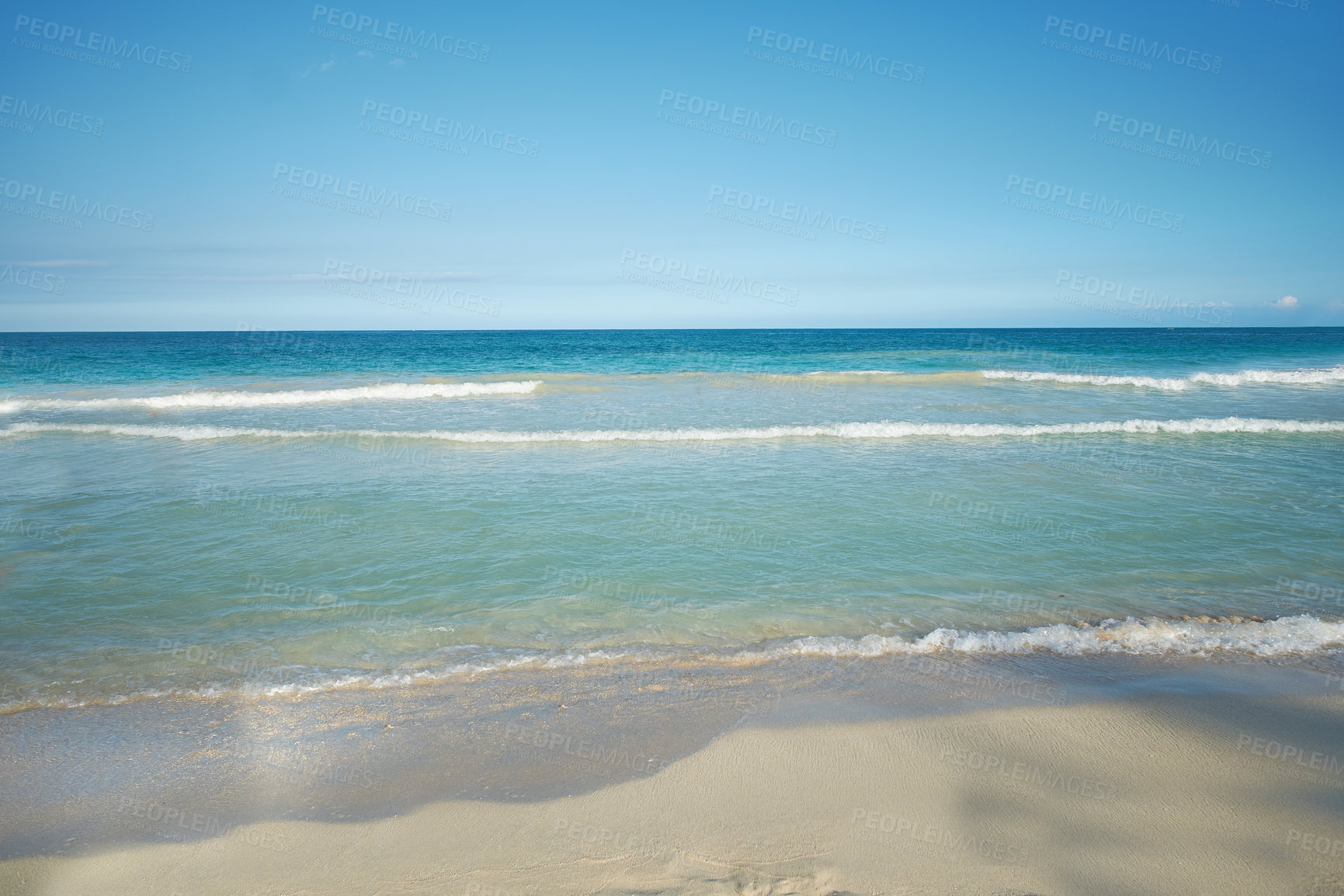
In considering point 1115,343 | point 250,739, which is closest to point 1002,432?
point 250,739

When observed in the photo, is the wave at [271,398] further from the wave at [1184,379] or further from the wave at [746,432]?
the wave at [1184,379]

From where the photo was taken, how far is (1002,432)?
616 inches

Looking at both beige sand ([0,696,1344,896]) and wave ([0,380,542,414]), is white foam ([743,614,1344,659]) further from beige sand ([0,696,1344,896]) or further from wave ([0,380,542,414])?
wave ([0,380,542,414])

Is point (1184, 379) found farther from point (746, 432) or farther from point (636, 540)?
point (636, 540)

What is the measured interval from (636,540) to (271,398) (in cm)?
2021

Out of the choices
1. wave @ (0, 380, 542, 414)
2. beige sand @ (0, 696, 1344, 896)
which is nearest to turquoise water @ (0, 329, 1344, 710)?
beige sand @ (0, 696, 1344, 896)

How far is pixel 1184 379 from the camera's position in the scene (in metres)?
27.6

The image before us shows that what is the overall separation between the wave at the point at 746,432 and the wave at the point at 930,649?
9348mm

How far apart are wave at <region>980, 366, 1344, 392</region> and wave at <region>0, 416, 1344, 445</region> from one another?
1024 centimetres

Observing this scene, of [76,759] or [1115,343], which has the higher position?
[1115,343]

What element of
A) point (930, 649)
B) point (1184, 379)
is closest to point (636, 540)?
point (930, 649)

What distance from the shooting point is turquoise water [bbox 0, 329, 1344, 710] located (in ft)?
18.2

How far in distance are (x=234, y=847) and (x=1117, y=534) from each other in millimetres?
9151

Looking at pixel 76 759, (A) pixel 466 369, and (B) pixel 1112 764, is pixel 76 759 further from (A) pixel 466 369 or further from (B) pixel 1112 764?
(A) pixel 466 369
